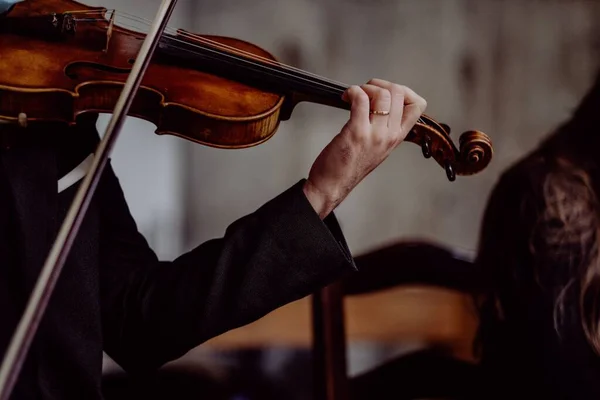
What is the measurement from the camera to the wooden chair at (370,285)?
111cm

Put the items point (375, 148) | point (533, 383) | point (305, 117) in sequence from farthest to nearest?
point (305, 117), point (533, 383), point (375, 148)

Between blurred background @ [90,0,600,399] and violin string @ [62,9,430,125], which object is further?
blurred background @ [90,0,600,399]

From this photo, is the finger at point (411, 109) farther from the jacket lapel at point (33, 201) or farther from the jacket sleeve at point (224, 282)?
the jacket lapel at point (33, 201)

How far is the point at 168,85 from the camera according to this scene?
792 millimetres

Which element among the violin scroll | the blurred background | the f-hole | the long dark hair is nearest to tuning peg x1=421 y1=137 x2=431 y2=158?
the violin scroll

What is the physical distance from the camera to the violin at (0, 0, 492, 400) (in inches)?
29.0

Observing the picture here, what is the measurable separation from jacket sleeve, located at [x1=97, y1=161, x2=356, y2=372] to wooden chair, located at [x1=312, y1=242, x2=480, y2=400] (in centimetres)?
35

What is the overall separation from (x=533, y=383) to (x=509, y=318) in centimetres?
10

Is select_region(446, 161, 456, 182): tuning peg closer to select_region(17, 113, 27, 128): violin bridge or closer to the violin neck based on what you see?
the violin neck

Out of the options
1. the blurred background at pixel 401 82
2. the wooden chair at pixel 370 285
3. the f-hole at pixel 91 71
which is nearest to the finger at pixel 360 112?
the f-hole at pixel 91 71

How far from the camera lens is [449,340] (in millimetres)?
2053

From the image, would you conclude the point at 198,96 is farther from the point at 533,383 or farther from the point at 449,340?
the point at 449,340

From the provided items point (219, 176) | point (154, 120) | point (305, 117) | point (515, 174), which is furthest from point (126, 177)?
point (154, 120)

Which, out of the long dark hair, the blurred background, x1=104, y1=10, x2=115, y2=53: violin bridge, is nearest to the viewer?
x1=104, y1=10, x2=115, y2=53: violin bridge
